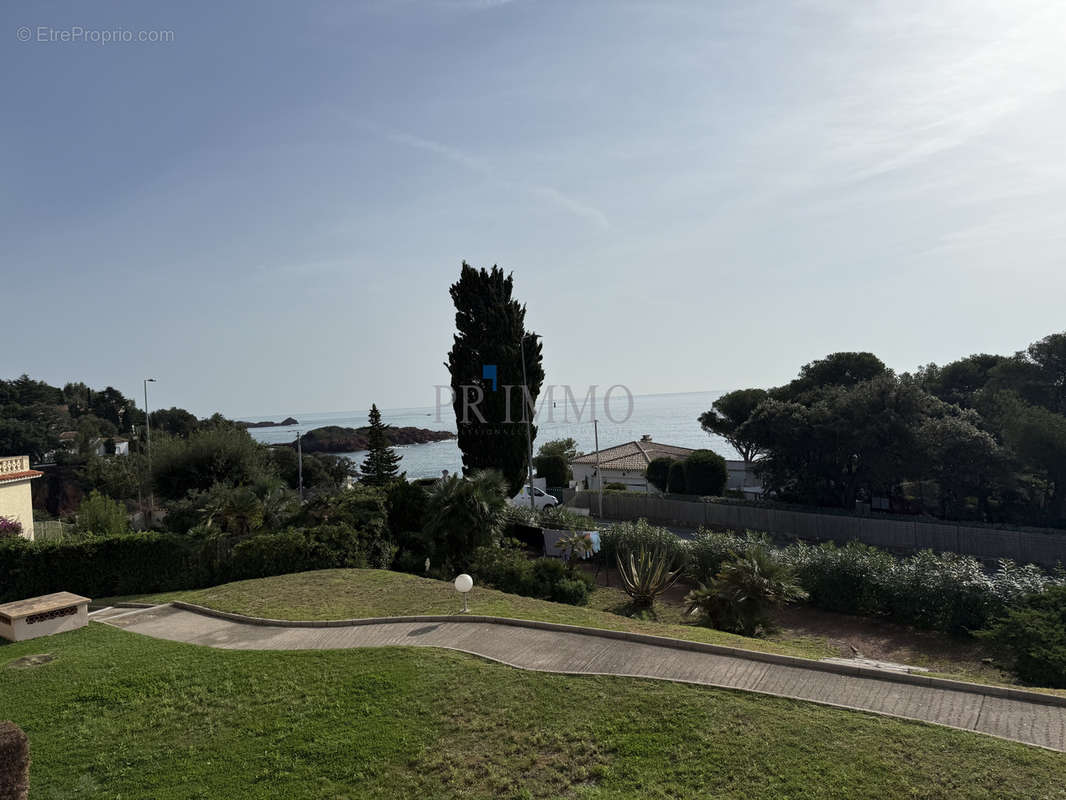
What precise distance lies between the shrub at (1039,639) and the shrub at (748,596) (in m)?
3.65

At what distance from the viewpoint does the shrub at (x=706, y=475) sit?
36.1 meters

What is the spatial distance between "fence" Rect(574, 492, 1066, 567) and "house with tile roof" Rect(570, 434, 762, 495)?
8.89m

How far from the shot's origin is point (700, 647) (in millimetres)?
9750

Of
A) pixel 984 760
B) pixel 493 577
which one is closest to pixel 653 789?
pixel 984 760

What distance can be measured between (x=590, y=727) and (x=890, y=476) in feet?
83.3

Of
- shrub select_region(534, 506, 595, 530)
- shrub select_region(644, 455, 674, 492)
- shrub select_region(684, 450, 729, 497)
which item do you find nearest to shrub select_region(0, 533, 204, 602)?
shrub select_region(534, 506, 595, 530)

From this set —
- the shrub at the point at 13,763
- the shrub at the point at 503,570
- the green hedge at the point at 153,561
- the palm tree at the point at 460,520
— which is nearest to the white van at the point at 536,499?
the palm tree at the point at 460,520

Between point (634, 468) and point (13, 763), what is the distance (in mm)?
43908

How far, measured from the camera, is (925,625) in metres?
15.2

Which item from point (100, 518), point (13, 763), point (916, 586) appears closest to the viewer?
point (13, 763)

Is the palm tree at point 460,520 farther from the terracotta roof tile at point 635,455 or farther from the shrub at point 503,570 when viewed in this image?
the terracotta roof tile at point 635,455

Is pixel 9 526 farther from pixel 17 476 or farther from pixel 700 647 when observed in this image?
pixel 700 647

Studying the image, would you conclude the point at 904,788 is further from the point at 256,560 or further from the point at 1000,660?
the point at 256,560

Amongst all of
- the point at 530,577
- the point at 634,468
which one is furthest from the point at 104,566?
the point at 634,468
